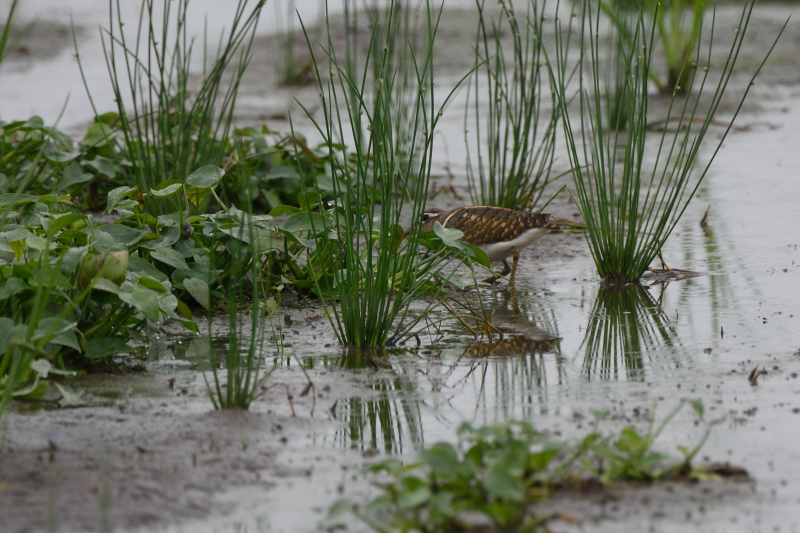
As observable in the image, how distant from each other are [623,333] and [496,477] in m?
1.66

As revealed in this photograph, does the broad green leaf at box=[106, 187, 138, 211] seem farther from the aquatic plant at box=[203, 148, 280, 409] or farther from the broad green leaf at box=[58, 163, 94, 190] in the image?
the broad green leaf at box=[58, 163, 94, 190]

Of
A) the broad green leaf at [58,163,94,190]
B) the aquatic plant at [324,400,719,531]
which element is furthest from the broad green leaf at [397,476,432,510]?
the broad green leaf at [58,163,94,190]

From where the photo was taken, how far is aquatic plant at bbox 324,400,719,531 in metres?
1.99

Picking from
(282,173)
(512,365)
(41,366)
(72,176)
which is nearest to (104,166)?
(72,176)

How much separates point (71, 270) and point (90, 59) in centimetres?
820

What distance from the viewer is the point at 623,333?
3543mm

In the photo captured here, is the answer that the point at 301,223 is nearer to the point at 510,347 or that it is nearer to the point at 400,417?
the point at 510,347

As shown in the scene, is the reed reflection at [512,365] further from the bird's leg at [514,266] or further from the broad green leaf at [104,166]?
the broad green leaf at [104,166]

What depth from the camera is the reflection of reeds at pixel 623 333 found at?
10.3 feet

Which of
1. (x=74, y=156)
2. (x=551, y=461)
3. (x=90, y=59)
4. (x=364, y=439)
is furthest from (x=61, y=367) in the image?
(x=90, y=59)

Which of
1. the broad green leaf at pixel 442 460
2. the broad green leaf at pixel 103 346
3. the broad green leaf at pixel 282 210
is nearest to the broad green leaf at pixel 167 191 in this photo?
the broad green leaf at pixel 282 210

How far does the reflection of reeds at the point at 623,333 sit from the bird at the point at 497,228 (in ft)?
1.43

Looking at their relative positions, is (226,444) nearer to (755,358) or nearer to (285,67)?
(755,358)

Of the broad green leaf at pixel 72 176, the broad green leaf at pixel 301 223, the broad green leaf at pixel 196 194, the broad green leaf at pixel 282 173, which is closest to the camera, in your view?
the broad green leaf at pixel 301 223
